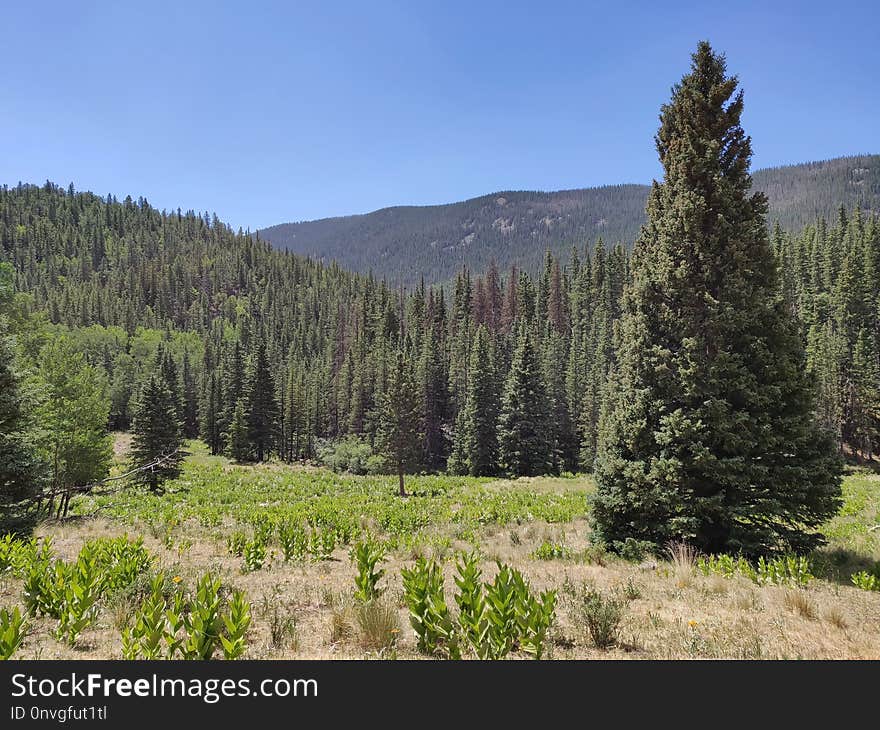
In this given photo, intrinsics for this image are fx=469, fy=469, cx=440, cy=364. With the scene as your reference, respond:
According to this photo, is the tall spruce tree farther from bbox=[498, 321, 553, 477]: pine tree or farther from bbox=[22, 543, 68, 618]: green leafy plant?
bbox=[498, 321, 553, 477]: pine tree

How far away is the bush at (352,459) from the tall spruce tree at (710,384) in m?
47.7

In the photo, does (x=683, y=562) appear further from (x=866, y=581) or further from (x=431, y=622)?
(x=431, y=622)

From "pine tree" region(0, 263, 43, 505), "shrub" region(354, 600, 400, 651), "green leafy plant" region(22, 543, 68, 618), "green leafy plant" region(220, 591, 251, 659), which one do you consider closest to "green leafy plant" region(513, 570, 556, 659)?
"shrub" region(354, 600, 400, 651)

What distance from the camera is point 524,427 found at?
5306cm

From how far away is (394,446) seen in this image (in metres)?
42.6

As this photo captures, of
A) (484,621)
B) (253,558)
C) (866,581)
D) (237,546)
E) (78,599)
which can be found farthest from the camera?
(237,546)

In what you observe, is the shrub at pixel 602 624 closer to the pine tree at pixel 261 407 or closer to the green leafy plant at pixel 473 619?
the green leafy plant at pixel 473 619

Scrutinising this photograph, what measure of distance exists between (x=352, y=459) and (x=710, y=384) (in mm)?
54329

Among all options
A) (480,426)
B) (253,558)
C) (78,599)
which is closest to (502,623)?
(78,599)

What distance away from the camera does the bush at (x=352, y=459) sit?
58.2m

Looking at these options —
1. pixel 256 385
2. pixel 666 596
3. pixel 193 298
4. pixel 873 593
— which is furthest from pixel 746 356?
pixel 193 298

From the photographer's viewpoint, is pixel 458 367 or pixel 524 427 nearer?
pixel 524 427

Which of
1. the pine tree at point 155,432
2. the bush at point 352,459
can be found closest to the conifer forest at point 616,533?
the pine tree at point 155,432

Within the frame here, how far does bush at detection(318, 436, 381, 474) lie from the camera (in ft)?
191
